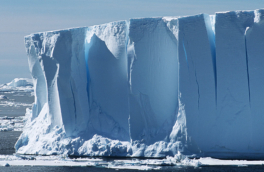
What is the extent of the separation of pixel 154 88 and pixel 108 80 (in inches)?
65.6

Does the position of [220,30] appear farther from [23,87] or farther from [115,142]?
[23,87]

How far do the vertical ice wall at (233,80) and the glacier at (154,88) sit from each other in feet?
0.09

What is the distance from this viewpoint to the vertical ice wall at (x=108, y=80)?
14969mm

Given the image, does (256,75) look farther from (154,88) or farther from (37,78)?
(37,78)

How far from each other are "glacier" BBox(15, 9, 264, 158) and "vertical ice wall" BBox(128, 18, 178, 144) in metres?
0.03

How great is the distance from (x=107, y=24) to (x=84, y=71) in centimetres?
171

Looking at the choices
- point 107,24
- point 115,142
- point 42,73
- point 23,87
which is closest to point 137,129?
point 115,142

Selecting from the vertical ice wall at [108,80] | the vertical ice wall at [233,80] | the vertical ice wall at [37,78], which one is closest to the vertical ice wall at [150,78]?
the vertical ice wall at [108,80]

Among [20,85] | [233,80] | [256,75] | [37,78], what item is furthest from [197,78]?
[20,85]

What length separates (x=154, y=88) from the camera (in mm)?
14367

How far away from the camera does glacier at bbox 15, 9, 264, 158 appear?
13.3 m

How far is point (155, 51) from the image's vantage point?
47.0ft

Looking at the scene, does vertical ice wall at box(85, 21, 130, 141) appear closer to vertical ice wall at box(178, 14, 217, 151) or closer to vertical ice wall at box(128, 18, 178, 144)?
vertical ice wall at box(128, 18, 178, 144)

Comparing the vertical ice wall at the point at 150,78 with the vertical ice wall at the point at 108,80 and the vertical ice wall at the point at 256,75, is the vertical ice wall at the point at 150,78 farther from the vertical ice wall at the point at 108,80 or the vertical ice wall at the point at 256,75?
the vertical ice wall at the point at 256,75
